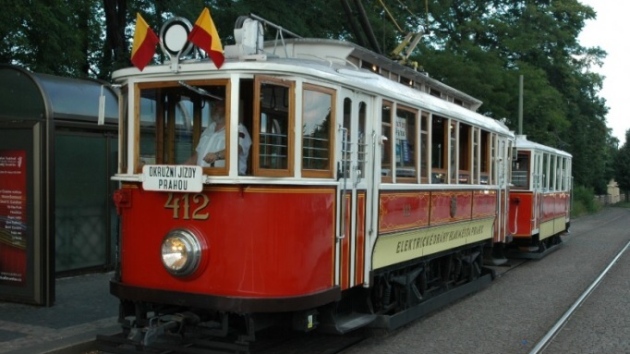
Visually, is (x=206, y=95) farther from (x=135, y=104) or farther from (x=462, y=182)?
(x=462, y=182)

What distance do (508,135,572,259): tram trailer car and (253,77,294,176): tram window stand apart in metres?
9.10

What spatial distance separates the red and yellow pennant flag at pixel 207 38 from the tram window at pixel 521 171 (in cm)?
1126

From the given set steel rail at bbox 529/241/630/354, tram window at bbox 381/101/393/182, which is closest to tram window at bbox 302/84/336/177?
tram window at bbox 381/101/393/182

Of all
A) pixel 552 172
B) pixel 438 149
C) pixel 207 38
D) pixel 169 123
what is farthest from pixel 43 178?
pixel 552 172

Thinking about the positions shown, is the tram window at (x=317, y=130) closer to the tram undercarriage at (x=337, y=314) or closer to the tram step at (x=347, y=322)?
the tram undercarriage at (x=337, y=314)

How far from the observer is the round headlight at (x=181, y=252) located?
550 cm

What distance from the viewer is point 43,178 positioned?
789 cm

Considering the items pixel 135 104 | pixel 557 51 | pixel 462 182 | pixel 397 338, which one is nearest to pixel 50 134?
pixel 135 104

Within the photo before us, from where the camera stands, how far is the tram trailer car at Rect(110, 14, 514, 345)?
544 centimetres

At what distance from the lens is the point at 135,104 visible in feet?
19.5

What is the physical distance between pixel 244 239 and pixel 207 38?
1627mm

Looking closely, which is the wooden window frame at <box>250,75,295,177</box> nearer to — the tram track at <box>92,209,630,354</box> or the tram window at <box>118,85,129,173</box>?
the tram window at <box>118,85,129,173</box>

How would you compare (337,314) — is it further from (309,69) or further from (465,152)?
(465,152)

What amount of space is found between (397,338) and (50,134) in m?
4.59
